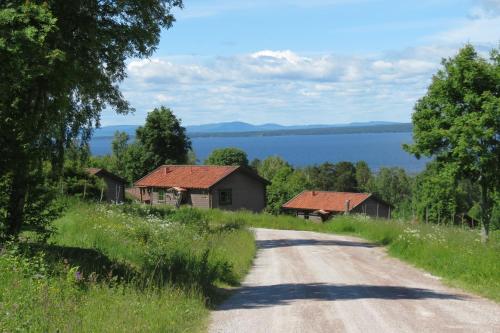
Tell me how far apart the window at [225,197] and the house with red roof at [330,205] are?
15352mm

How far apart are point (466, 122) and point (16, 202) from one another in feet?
52.3

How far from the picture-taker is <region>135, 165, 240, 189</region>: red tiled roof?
2709 inches

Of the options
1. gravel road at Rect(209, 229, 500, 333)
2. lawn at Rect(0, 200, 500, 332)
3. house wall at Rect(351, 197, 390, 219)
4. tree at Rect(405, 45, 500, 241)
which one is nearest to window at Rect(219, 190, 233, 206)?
house wall at Rect(351, 197, 390, 219)

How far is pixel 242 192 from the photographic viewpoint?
7044cm

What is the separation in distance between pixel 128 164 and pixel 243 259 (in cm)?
7673

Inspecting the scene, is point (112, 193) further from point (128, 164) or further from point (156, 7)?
point (156, 7)

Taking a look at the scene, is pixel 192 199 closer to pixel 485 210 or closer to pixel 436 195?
pixel 436 195

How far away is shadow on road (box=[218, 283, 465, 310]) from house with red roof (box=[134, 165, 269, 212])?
53345mm

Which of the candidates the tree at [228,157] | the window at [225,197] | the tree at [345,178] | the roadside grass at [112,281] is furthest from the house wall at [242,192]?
the tree at [345,178]

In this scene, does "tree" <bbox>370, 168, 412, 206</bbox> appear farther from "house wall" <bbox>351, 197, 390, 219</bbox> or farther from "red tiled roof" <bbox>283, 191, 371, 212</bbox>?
"red tiled roof" <bbox>283, 191, 371, 212</bbox>

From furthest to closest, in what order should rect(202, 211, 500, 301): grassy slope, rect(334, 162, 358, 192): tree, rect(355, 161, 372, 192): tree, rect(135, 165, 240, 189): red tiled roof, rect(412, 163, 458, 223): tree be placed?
rect(355, 161, 372, 192): tree < rect(334, 162, 358, 192): tree < rect(135, 165, 240, 189): red tiled roof < rect(412, 163, 458, 223): tree < rect(202, 211, 500, 301): grassy slope

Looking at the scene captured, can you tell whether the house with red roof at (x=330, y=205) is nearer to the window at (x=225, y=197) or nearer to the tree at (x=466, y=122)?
the window at (x=225, y=197)

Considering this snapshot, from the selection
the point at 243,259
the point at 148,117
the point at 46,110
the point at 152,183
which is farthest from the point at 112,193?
the point at 46,110

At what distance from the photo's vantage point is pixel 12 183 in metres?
11.8
